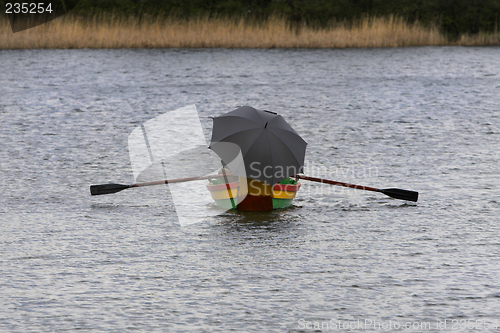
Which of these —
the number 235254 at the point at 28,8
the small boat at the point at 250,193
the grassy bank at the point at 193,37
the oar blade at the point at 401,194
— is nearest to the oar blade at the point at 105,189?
the small boat at the point at 250,193

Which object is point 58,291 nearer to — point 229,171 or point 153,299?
point 153,299

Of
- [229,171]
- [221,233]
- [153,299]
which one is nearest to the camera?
[153,299]

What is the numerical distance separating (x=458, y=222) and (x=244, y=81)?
16648mm

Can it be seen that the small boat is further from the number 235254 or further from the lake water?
the number 235254

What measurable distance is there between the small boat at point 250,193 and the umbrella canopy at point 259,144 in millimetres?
245

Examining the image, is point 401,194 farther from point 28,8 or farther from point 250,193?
point 28,8

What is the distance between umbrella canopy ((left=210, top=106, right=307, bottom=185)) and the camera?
28.2ft

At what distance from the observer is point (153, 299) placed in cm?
612

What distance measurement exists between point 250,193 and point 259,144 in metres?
0.65

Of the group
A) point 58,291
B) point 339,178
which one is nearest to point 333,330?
point 58,291

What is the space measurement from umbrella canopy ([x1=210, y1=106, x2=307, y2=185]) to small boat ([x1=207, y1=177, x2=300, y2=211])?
0.80 feet

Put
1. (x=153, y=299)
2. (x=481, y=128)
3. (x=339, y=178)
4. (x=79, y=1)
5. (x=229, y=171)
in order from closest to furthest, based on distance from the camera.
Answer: (x=153, y=299), (x=229, y=171), (x=339, y=178), (x=481, y=128), (x=79, y=1)

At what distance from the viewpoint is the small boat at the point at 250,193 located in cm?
894

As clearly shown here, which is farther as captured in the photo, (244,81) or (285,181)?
(244,81)
